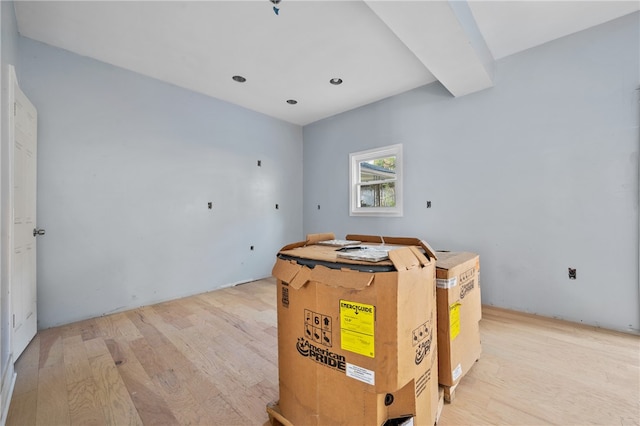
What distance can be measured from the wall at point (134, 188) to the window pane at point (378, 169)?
1661 millimetres

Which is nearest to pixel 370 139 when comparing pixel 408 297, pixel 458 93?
pixel 458 93

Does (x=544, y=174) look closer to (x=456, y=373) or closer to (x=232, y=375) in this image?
(x=456, y=373)

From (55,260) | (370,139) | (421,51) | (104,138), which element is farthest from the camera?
(370,139)

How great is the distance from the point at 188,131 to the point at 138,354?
2.64 meters

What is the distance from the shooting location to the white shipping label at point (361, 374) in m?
0.93

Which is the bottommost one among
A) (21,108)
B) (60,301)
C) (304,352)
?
(60,301)

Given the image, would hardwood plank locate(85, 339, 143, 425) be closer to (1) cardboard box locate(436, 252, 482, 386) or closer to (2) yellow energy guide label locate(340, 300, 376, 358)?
(2) yellow energy guide label locate(340, 300, 376, 358)

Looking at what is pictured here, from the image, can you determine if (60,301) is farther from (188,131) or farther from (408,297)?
(408,297)

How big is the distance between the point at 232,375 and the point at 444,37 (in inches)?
117

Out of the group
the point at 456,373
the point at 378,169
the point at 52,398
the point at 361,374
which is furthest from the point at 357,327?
the point at 378,169

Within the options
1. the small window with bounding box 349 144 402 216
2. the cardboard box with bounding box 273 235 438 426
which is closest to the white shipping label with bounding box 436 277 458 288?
the cardboard box with bounding box 273 235 438 426

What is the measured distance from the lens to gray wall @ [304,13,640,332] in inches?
89.0

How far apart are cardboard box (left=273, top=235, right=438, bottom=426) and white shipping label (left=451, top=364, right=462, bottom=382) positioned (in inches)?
11.1

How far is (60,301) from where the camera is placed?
2.55 m
